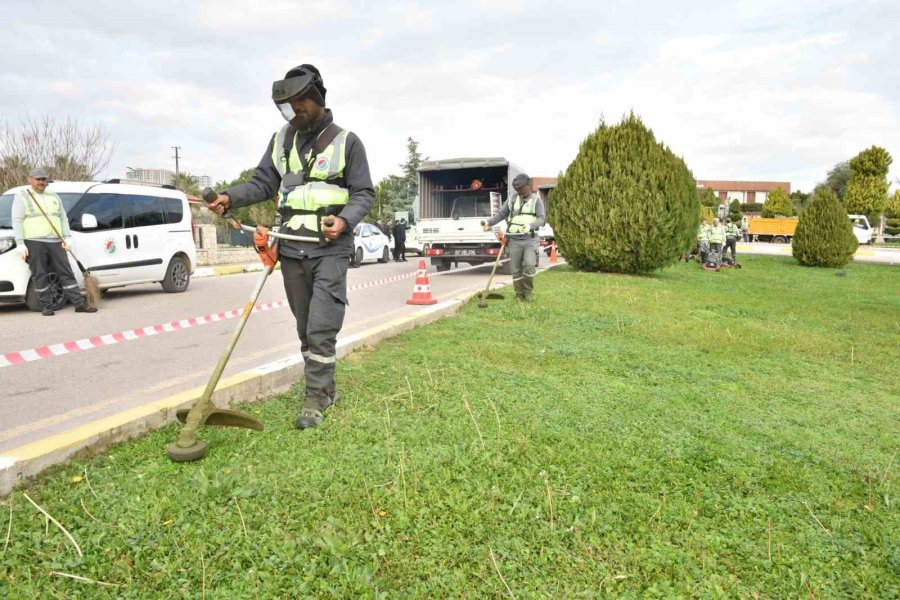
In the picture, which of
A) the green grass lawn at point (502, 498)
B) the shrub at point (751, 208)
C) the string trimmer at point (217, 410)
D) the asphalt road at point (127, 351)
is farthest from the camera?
the shrub at point (751, 208)

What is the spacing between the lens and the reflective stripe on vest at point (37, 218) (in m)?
7.88

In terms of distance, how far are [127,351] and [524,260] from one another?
504cm

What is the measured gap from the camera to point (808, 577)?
2.17 metres

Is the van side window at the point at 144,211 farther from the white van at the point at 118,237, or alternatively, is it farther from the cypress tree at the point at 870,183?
the cypress tree at the point at 870,183

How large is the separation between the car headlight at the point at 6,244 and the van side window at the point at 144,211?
1.87m

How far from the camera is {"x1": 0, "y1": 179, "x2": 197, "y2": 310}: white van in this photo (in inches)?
325

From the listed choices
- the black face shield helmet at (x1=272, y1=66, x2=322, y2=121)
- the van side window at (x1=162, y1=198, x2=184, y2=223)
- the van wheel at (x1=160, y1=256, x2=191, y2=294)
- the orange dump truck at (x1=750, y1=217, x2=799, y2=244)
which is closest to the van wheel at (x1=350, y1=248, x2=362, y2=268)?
the van wheel at (x1=160, y1=256, x2=191, y2=294)

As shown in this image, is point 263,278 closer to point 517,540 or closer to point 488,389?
point 488,389

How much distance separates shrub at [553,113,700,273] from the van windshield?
9.48 meters

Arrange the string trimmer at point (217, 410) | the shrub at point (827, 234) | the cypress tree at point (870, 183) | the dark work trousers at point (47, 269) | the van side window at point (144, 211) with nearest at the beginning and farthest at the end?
the string trimmer at point (217, 410) → the dark work trousers at point (47, 269) → the van side window at point (144, 211) → the shrub at point (827, 234) → the cypress tree at point (870, 183)

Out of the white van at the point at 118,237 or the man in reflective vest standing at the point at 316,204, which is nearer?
the man in reflective vest standing at the point at 316,204

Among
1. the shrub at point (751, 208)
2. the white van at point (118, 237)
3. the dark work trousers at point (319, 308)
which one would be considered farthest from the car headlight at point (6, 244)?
the shrub at point (751, 208)

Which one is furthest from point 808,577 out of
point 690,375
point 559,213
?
point 559,213

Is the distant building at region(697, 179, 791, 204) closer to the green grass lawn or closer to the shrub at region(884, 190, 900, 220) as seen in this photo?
the shrub at region(884, 190, 900, 220)
